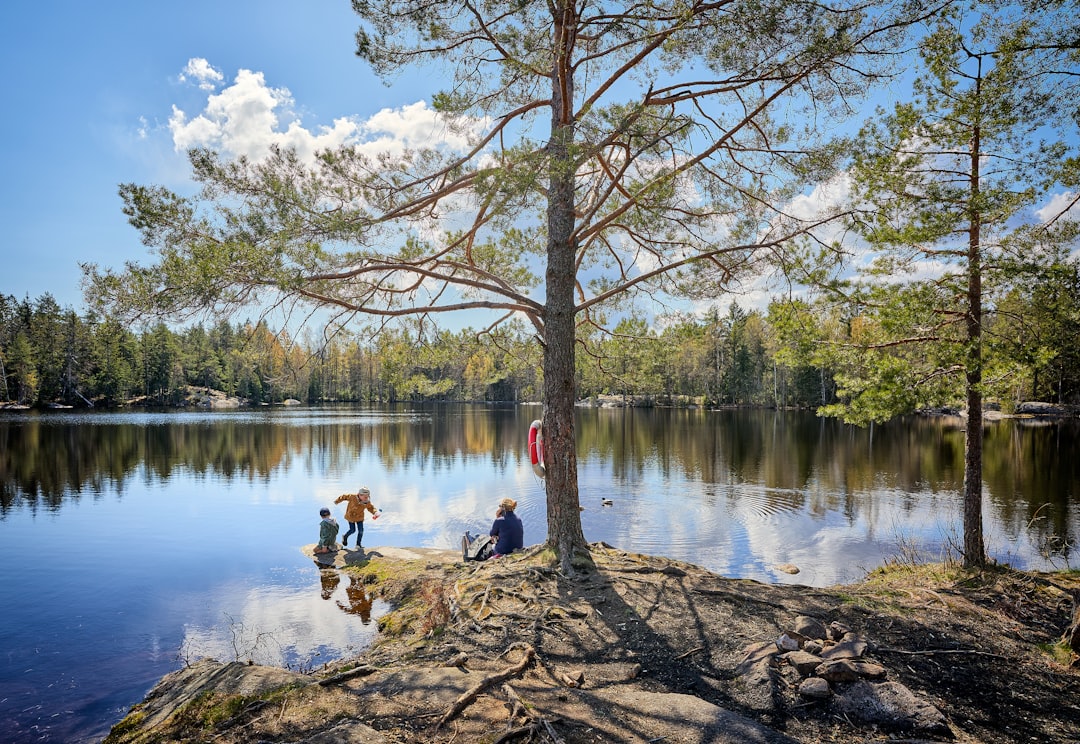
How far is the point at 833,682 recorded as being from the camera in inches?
188

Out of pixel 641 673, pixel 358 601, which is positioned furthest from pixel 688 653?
pixel 358 601

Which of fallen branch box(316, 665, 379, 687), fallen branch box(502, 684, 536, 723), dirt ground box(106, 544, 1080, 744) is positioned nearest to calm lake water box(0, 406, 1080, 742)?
dirt ground box(106, 544, 1080, 744)

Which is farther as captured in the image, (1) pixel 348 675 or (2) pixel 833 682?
(1) pixel 348 675

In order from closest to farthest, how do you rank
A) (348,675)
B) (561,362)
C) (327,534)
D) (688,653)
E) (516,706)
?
(516,706) → (348,675) → (688,653) → (561,362) → (327,534)

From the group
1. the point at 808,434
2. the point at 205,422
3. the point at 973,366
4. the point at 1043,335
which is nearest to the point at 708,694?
the point at 973,366

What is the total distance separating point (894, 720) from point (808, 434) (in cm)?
4301

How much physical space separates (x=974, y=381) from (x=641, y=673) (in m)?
7.48

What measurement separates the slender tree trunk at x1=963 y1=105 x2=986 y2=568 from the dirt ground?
0.90 meters

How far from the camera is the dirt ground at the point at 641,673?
423cm

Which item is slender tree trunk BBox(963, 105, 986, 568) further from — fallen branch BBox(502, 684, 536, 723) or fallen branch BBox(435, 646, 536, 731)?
fallen branch BBox(502, 684, 536, 723)

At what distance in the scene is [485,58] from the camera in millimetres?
8234

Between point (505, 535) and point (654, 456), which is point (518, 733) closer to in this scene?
point (505, 535)

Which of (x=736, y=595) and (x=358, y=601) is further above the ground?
(x=736, y=595)

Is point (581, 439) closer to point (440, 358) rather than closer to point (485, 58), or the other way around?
point (440, 358)
